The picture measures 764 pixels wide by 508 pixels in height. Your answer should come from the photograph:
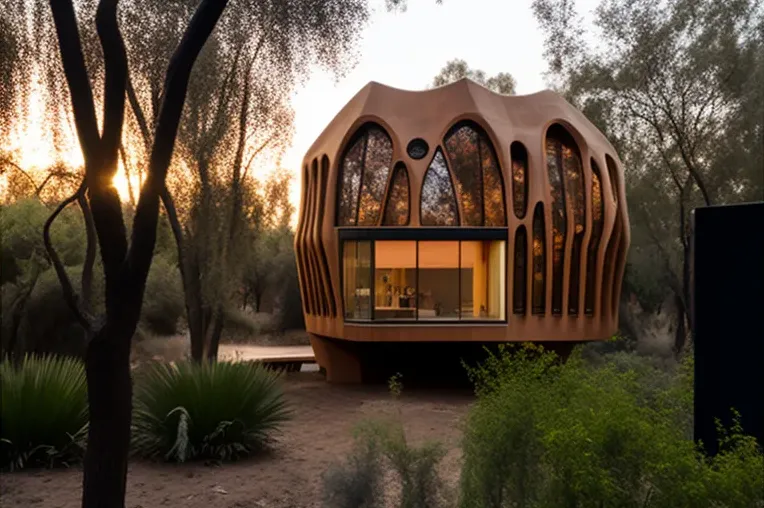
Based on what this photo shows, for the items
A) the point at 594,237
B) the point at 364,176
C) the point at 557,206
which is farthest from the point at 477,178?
the point at 594,237

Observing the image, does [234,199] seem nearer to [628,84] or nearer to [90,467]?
[628,84]

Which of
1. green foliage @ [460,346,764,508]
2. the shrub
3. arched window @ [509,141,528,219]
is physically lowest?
the shrub

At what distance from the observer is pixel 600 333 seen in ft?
77.7

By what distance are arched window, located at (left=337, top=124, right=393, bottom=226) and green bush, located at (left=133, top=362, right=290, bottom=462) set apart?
11.3 metres

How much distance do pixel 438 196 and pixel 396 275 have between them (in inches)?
105

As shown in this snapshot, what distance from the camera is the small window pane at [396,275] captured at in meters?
22.4

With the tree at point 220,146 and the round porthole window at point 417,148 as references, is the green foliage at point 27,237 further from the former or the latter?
the round porthole window at point 417,148

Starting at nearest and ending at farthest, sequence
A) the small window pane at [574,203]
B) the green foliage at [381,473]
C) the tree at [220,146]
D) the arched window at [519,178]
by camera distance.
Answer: the green foliage at [381,473]
the tree at [220,146]
the arched window at [519,178]
the small window pane at [574,203]

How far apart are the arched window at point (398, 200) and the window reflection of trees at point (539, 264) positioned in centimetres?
382

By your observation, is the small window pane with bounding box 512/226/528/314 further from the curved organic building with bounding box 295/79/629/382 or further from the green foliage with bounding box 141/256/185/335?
the green foliage with bounding box 141/256/185/335

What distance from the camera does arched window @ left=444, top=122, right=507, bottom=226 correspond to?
22.8m

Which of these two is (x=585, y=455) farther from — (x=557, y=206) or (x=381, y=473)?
(x=557, y=206)

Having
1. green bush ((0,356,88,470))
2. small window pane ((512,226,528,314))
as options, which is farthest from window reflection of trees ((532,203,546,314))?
green bush ((0,356,88,470))

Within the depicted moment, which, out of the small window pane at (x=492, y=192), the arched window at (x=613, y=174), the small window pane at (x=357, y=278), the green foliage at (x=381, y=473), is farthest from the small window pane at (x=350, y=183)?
the green foliage at (x=381, y=473)
